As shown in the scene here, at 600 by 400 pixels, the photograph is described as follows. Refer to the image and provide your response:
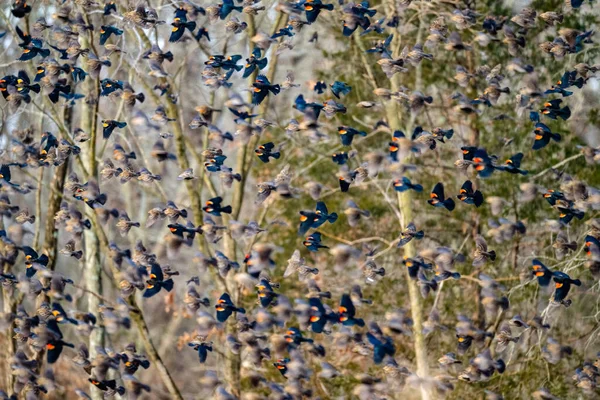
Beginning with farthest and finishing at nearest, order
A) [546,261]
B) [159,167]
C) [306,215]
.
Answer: [159,167] → [546,261] → [306,215]

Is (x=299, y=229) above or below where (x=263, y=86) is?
below

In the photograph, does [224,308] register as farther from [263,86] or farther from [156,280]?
[263,86]

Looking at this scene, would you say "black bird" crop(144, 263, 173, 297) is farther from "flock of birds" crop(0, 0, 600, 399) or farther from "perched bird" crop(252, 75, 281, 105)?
"perched bird" crop(252, 75, 281, 105)

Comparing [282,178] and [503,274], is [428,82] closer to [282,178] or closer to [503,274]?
[503,274]

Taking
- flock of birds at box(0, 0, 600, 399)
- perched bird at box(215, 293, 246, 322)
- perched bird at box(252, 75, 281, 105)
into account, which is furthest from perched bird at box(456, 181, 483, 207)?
perched bird at box(215, 293, 246, 322)

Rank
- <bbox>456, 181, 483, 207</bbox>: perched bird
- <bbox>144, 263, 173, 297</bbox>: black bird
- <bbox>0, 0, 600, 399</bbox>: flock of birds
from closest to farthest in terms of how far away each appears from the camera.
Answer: <bbox>0, 0, 600, 399</bbox>: flock of birds < <bbox>456, 181, 483, 207</bbox>: perched bird < <bbox>144, 263, 173, 297</bbox>: black bird

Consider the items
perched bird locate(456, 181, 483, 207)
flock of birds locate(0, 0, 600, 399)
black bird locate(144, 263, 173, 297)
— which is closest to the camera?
flock of birds locate(0, 0, 600, 399)

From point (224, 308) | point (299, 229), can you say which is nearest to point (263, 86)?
point (299, 229)

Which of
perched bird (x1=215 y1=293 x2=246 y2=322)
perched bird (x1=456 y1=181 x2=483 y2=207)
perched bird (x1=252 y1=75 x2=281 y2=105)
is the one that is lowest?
perched bird (x1=215 y1=293 x2=246 y2=322)

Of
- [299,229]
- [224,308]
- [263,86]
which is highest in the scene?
[263,86]

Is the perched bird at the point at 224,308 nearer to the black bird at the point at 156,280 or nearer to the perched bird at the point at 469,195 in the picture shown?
the black bird at the point at 156,280

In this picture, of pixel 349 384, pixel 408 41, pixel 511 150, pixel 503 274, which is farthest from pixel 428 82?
pixel 349 384
